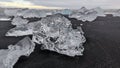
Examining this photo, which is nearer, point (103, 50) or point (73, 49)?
point (73, 49)

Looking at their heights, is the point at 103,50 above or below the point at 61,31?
below

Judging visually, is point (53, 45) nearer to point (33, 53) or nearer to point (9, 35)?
point (33, 53)

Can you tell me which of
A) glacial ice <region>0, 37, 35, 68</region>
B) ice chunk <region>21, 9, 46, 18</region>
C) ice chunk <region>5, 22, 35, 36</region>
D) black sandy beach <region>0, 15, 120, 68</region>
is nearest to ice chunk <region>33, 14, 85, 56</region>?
black sandy beach <region>0, 15, 120, 68</region>

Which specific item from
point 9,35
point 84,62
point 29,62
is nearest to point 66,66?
point 84,62

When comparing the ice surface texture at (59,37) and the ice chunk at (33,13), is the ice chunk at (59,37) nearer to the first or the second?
the ice surface texture at (59,37)

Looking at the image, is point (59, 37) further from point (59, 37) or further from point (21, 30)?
point (21, 30)

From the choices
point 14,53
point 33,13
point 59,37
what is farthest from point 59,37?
point 33,13
